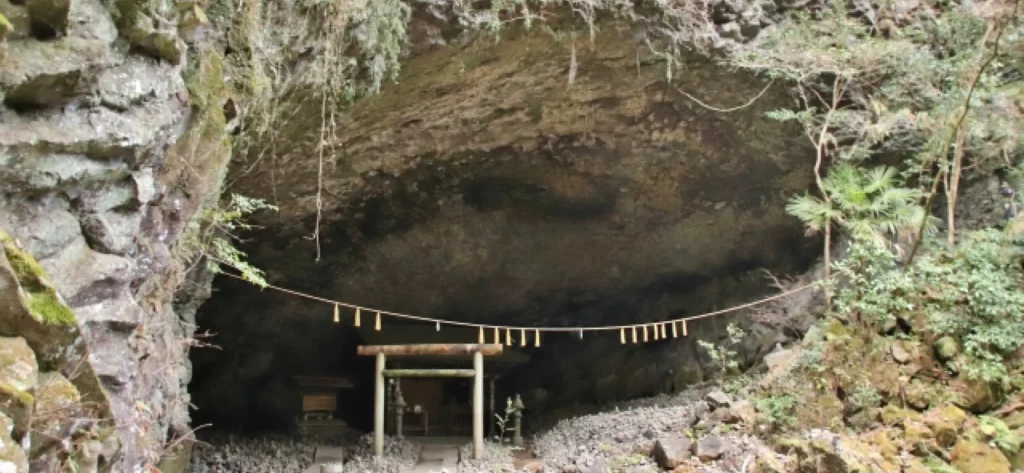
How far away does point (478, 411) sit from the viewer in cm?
945

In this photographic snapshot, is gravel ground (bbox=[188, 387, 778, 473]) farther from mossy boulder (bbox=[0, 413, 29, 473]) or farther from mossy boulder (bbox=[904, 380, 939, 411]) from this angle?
mossy boulder (bbox=[0, 413, 29, 473])

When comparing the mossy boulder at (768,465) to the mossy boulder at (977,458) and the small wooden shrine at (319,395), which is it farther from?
the small wooden shrine at (319,395)

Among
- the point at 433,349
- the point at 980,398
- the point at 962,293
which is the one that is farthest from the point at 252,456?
the point at 962,293

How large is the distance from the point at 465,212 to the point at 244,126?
478 centimetres

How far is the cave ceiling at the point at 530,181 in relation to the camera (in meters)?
8.31

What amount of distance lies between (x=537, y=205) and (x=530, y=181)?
715mm

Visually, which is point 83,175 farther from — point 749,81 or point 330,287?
point 330,287

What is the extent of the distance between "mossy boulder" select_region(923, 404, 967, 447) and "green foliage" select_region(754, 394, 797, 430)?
1.14 meters

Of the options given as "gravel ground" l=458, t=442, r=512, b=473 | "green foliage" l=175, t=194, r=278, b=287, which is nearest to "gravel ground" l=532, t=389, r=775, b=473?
"gravel ground" l=458, t=442, r=512, b=473

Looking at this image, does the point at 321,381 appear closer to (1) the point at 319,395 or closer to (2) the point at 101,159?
(1) the point at 319,395

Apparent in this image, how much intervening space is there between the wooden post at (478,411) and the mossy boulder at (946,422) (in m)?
5.12

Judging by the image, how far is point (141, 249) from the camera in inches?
184

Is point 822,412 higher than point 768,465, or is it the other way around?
point 822,412

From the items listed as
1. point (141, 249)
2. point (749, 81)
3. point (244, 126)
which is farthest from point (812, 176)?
point (141, 249)
